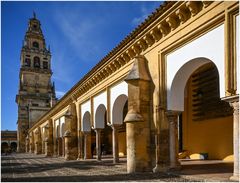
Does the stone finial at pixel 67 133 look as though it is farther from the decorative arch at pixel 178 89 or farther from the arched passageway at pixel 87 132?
the decorative arch at pixel 178 89

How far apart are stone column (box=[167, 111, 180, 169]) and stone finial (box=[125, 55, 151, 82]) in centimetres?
168

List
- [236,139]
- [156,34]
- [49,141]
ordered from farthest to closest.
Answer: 1. [49,141]
2. [156,34]
3. [236,139]

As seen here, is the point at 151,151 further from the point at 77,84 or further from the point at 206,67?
the point at 77,84

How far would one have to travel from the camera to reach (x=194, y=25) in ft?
24.9

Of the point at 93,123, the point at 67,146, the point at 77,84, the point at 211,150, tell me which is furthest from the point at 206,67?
the point at 67,146

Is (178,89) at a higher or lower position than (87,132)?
higher

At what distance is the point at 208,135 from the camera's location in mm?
13320

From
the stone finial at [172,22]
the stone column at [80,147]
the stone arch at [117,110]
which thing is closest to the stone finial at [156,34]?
the stone finial at [172,22]

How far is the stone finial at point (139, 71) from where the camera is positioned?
945 centimetres

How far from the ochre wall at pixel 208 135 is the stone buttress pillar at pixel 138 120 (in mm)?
4691

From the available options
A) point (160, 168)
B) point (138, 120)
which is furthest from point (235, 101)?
point (160, 168)

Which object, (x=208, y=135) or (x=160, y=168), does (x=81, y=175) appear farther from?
(x=208, y=135)

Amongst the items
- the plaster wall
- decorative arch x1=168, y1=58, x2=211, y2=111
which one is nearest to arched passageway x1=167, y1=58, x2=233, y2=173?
decorative arch x1=168, y1=58, x2=211, y2=111

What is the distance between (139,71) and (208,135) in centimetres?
597
